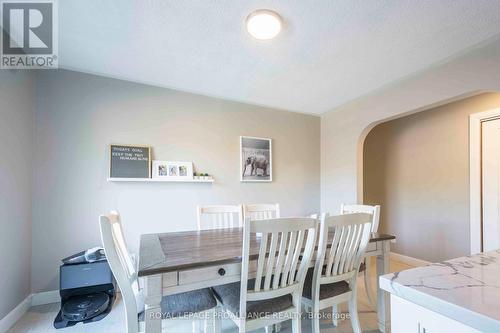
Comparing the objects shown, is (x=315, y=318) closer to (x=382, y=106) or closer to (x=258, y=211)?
(x=258, y=211)

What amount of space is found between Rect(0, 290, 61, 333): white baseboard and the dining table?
1.28 m

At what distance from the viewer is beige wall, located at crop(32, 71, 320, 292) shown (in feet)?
7.61

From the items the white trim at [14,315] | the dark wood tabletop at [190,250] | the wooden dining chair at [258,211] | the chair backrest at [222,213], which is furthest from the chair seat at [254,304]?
the white trim at [14,315]

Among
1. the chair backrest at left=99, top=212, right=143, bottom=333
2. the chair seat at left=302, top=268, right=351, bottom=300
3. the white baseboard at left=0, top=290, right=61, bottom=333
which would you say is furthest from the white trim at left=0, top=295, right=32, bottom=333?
the chair seat at left=302, top=268, right=351, bottom=300

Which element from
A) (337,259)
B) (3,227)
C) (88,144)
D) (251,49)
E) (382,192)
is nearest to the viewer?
(337,259)

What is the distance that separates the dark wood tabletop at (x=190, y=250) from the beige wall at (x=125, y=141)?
0.89 m

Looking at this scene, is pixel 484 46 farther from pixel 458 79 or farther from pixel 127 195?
pixel 127 195

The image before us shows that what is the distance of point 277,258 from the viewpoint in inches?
57.2

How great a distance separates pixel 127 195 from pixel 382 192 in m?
3.71

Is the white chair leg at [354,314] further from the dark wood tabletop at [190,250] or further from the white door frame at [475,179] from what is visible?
the white door frame at [475,179]

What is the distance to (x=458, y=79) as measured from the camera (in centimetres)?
212

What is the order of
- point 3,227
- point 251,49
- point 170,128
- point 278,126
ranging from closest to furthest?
point 3,227 < point 251,49 < point 170,128 < point 278,126

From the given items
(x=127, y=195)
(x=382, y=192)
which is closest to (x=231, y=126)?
(x=127, y=195)

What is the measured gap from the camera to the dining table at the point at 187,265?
Answer: 119 cm
